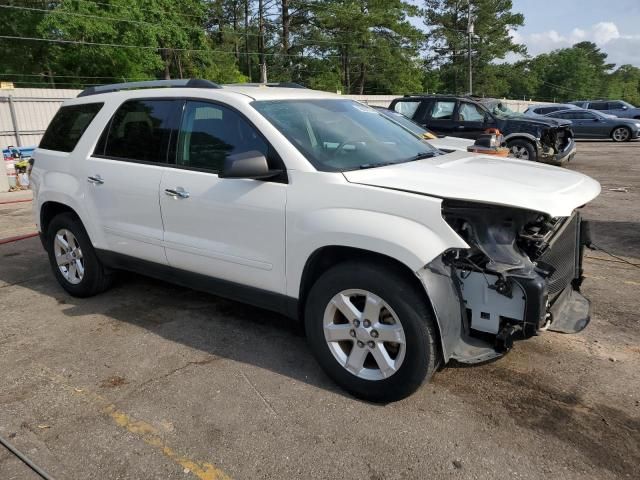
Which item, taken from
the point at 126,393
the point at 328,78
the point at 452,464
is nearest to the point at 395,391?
the point at 452,464

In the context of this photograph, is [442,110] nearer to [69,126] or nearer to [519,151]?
[519,151]

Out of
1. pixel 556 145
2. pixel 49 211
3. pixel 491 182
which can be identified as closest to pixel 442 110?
pixel 556 145

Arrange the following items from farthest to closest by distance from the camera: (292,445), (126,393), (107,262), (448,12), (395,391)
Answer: (448,12), (107,262), (126,393), (395,391), (292,445)

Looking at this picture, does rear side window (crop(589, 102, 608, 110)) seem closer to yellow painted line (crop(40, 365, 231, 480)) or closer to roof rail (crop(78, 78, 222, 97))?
roof rail (crop(78, 78, 222, 97))

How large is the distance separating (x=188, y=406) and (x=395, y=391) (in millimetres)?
1245

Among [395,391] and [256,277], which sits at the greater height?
[256,277]

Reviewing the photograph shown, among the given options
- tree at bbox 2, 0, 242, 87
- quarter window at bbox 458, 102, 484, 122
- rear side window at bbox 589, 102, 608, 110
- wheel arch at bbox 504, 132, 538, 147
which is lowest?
wheel arch at bbox 504, 132, 538, 147

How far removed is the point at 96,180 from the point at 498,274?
11.1 ft

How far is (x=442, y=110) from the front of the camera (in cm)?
1293

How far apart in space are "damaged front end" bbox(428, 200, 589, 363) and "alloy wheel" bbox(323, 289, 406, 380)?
337 mm

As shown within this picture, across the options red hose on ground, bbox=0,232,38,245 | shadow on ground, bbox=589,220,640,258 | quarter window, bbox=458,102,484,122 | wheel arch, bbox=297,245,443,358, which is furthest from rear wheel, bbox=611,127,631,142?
wheel arch, bbox=297,245,443,358

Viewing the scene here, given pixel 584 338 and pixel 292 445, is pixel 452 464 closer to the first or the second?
pixel 292 445

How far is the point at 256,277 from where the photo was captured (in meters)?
3.55

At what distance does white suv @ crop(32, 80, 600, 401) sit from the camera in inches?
113
